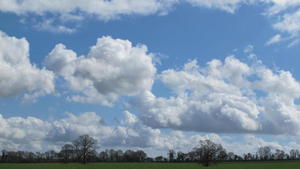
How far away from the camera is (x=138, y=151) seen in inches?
7810

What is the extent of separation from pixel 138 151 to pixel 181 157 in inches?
972

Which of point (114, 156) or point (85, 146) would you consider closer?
point (85, 146)

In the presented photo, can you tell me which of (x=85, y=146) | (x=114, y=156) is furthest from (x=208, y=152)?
(x=114, y=156)

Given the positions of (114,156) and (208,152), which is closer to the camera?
(208,152)

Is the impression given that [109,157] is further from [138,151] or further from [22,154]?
[22,154]

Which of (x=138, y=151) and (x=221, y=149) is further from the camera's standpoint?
(x=138, y=151)

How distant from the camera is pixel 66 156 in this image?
493ft

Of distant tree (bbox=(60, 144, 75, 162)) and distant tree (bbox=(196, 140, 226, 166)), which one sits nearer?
distant tree (bbox=(196, 140, 226, 166))

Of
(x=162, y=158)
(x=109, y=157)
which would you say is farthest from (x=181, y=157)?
(x=109, y=157)

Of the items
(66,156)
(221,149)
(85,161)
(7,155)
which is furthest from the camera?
(7,155)

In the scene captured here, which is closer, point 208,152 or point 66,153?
point 208,152

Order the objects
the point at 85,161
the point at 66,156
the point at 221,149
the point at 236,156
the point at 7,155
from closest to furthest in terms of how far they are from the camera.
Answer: the point at 221,149
the point at 85,161
the point at 66,156
the point at 7,155
the point at 236,156

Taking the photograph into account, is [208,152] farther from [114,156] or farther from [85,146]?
[114,156]

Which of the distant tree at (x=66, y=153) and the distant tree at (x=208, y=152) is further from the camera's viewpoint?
the distant tree at (x=66, y=153)
